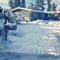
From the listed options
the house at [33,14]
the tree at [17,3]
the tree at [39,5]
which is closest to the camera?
the house at [33,14]

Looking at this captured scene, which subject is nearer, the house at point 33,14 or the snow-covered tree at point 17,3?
the house at point 33,14

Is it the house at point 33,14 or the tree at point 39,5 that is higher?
the tree at point 39,5

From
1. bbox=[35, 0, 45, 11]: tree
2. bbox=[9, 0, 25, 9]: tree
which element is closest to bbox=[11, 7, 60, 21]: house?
bbox=[9, 0, 25, 9]: tree

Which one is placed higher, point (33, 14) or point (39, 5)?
point (39, 5)

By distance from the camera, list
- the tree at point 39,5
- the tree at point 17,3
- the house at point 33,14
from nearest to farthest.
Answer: the house at point 33,14
the tree at point 17,3
the tree at point 39,5

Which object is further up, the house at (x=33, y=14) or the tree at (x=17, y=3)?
the tree at (x=17, y=3)

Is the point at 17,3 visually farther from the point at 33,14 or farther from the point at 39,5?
the point at 33,14

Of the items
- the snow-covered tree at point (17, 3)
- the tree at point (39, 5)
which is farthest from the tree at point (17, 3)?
the tree at point (39, 5)

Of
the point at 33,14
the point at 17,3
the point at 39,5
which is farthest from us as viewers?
the point at 39,5

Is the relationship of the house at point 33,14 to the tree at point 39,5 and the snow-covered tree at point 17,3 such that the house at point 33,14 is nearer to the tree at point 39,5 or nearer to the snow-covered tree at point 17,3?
the snow-covered tree at point 17,3

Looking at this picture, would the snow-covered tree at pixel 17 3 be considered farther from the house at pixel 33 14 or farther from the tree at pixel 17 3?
the house at pixel 33 14

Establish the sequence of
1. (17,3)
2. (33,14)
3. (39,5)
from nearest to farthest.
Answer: (33,14), (17,3), (39,5)

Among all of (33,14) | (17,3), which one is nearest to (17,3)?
(17,3)

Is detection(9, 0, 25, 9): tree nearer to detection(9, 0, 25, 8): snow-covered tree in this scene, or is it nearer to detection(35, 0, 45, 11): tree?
detection(9, 0, 25, 8): snow-covered tree
